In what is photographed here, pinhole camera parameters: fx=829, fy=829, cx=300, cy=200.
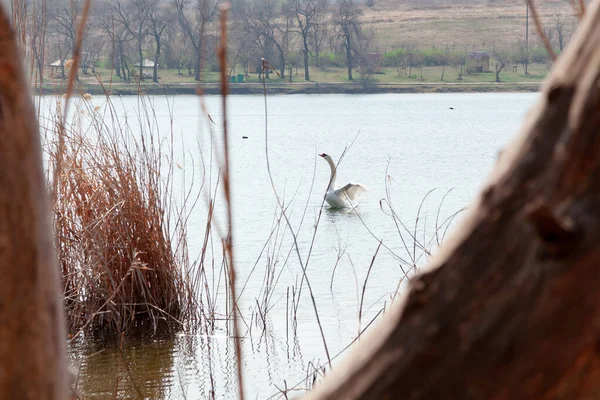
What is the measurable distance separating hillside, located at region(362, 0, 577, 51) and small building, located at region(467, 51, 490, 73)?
3.64m

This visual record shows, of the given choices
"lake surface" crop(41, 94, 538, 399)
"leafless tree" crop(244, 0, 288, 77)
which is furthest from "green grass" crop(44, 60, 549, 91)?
"lake surface" crop(41, 94, 538, 399)

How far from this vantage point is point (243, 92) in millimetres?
44844

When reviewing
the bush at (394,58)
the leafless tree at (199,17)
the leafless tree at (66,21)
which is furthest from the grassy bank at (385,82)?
the leafless tree at (66,21)

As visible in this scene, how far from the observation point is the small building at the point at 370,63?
50375mm

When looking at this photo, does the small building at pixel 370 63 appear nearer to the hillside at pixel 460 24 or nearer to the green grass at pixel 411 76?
the green grass at pixel 411 76

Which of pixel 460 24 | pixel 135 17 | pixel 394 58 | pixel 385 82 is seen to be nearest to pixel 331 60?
pixel 394 58

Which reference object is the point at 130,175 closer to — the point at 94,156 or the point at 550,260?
the point at 94,156

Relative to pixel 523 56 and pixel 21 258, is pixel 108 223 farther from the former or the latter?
pixel 523 56

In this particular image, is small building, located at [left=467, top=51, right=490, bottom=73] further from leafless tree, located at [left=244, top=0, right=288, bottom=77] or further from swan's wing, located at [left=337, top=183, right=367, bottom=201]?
swan's wing, located at [left=337, top=183, right=367, bottom=201]

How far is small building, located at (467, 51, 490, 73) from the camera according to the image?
49694 mm

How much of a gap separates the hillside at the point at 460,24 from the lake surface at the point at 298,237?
29.4 metres

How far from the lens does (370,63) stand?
50.4 m

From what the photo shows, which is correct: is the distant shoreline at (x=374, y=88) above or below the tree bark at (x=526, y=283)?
below

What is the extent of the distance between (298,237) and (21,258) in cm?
862
